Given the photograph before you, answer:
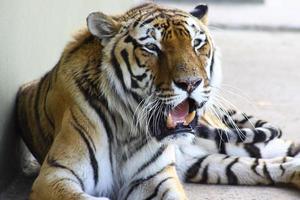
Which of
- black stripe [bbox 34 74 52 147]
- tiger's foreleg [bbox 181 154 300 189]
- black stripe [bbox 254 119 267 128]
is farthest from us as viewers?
black stripe [bbox 254 119 267 128]

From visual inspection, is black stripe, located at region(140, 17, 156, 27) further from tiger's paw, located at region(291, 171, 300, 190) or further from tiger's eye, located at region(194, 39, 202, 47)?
tiger's paw, located at region(291, 171, 300, 190)

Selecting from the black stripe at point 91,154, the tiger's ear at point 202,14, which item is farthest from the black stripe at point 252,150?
the black stripe at point 91,154

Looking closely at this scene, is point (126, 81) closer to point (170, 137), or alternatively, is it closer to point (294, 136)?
point (170, 137)

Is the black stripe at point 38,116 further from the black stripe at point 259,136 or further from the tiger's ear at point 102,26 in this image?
the black stripe at point 259,136

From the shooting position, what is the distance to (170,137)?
379 cm

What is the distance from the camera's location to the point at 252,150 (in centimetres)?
483

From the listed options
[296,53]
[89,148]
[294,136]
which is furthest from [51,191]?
[296,53]

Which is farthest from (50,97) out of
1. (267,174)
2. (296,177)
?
(296,177)

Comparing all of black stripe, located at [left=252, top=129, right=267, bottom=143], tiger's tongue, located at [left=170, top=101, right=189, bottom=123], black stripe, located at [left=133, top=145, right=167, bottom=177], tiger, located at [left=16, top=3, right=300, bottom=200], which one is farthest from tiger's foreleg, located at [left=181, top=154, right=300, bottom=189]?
tiger's tongue, located at [left=170, top=101, right=189, bottom=123]

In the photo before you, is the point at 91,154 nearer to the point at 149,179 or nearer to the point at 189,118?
the point at 149,179

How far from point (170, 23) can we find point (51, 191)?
919mm

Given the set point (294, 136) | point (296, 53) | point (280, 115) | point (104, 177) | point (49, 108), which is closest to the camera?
point (104, 177)

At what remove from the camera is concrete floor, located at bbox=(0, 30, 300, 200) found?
441cm

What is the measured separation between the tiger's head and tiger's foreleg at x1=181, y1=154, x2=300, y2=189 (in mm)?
811
